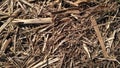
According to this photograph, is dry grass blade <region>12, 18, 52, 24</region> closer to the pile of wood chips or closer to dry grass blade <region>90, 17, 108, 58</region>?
the pile of wood chips

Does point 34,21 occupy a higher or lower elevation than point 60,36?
higher

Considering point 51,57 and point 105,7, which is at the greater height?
point 105,7

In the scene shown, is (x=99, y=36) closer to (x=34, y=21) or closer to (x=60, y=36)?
(x=60, y=36)

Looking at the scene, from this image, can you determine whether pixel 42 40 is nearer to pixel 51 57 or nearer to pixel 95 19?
pixel 51 57

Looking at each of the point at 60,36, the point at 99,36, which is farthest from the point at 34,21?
the point at 99,36

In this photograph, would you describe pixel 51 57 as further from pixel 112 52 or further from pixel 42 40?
pixel 112 52

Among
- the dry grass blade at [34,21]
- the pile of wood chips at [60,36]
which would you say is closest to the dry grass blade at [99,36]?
the pile of wood chips at [60,36]

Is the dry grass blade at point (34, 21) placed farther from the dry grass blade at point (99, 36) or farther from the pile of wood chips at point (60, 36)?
the dry grass blade at point (99, 36)

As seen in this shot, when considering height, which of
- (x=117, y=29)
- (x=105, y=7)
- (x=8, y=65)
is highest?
(x=105, y=7)

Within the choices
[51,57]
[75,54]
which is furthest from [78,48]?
[51,57]
